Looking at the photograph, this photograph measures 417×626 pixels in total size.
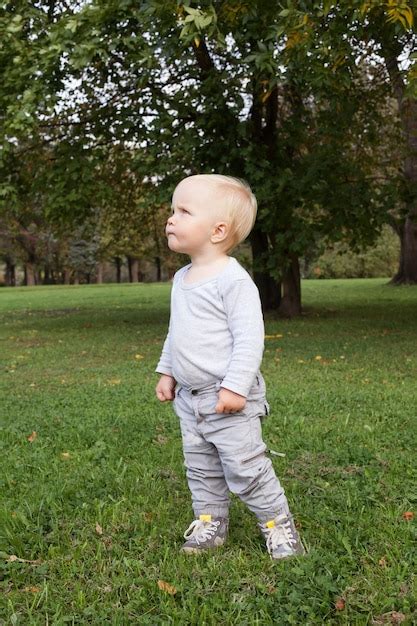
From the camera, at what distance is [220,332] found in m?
2.97

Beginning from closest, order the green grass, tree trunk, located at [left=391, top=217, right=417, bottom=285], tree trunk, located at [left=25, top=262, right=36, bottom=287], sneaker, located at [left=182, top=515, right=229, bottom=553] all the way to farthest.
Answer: the green grass < sneaker, located at [left=182, top=515, right=229, bottom=553] < tree trunk, located at [left=391, top=217, right=417, bottom=285] < tree trunk, located at [left=25, top=262, right=36, bottom=287]

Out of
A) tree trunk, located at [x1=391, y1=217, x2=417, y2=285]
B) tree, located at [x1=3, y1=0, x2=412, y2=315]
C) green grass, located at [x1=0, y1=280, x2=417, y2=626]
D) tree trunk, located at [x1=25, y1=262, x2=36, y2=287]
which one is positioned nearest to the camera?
green grass, located at [x1=0, y1=280, x2=417, y2=626]

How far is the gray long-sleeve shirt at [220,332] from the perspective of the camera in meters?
2.90

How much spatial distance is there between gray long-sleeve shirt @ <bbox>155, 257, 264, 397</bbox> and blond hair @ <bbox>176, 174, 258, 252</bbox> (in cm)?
15

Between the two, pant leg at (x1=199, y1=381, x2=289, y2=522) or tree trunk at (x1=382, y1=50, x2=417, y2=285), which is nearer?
pant leg at (x1=199, y1=381, x2=289, y2=522)

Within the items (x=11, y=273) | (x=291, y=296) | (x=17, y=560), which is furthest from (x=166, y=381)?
(x=11, y=273)

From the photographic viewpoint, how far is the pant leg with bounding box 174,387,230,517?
309 cm

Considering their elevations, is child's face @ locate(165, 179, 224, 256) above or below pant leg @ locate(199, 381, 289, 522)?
above

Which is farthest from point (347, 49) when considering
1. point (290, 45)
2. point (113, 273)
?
point (113, 273)

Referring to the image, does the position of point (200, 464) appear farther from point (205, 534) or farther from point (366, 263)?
point (366, 263)

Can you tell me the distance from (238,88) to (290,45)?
5081 mm

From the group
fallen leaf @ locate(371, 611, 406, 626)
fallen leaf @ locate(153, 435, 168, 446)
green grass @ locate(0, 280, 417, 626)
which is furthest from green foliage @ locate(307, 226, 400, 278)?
fallen leaf @ locate(371, 611, 406, 626)

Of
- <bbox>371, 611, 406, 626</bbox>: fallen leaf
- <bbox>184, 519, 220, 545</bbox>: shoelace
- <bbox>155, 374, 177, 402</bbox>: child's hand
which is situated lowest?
<bbox>371, 611, 406, 626</bbox>: fallen leaf

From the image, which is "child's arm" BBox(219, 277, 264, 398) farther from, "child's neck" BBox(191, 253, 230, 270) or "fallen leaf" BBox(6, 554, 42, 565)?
"fallen leaf" BBox(6, 554, 42, 565)
